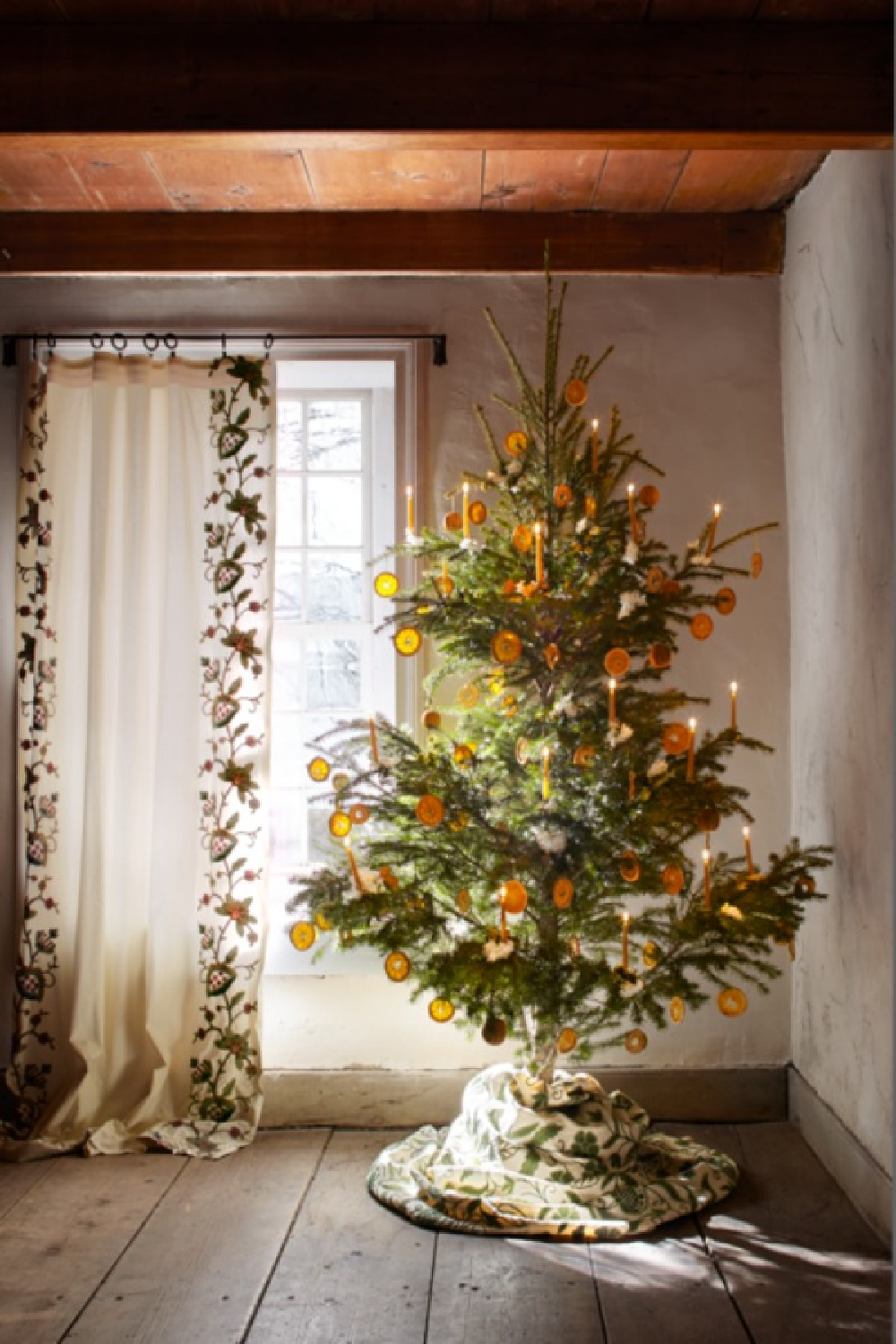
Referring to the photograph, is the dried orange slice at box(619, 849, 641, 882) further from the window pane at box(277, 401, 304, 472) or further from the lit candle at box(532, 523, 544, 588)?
the window pane at box(277, 401, 304, 472)

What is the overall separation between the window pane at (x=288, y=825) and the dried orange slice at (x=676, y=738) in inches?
56.8

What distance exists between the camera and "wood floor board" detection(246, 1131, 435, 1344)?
254 cm

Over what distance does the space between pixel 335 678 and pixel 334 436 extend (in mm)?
740

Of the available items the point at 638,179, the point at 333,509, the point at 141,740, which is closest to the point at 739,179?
the point at 638,179

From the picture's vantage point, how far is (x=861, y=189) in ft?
10.5

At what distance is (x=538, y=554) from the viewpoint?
3.07 m

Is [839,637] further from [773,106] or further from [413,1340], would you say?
[413,1340]

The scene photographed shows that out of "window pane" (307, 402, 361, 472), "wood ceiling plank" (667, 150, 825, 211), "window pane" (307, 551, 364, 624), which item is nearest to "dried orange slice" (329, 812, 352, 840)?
"window pane" (307, 551, 364, 624)

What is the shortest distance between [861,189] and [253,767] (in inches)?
84.3

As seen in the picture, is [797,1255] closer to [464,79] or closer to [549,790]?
[549,790]

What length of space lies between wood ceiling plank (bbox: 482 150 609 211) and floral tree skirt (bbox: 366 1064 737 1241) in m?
2.31

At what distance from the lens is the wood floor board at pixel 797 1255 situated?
2.58 metres

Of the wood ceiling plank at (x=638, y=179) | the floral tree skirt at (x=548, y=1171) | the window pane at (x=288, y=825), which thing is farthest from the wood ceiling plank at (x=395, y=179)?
the floral tree skirt at (x=548, y=1171)

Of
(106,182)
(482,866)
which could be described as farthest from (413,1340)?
(106,182)
